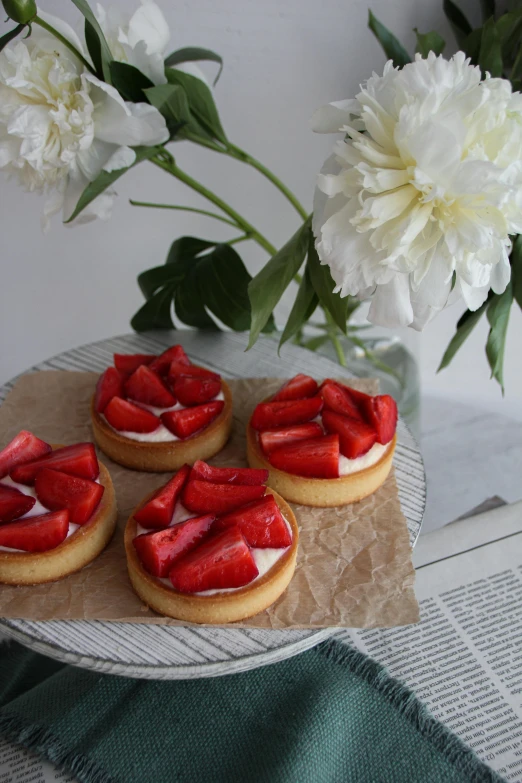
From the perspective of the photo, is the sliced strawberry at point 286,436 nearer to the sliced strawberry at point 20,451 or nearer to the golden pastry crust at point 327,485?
the golden pastry crust at point 327,485

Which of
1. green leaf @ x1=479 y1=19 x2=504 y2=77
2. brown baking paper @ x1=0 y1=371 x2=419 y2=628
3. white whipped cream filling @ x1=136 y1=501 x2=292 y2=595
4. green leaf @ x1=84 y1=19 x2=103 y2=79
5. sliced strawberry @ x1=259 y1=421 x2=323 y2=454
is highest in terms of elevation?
green leaf @ x1=84 y1=19 x2=103 y2=79

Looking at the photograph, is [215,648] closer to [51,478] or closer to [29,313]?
[51,478]

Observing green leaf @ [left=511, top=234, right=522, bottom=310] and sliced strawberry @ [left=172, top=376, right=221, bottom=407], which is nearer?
green leaf @ [left=511, top=234, right=522, bottom=310]

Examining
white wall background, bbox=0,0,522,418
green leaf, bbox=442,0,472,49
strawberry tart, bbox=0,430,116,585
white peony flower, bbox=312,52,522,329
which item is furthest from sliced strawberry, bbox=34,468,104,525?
green leaf, bbox=442,0,472,49

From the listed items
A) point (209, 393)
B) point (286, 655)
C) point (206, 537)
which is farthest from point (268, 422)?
point (286, 655)

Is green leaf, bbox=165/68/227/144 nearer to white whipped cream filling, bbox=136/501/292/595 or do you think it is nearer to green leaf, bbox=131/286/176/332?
green leaf, bbox=131/286/176/332

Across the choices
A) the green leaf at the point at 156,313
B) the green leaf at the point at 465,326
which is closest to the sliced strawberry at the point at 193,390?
the green leaf at the point at 156,313
